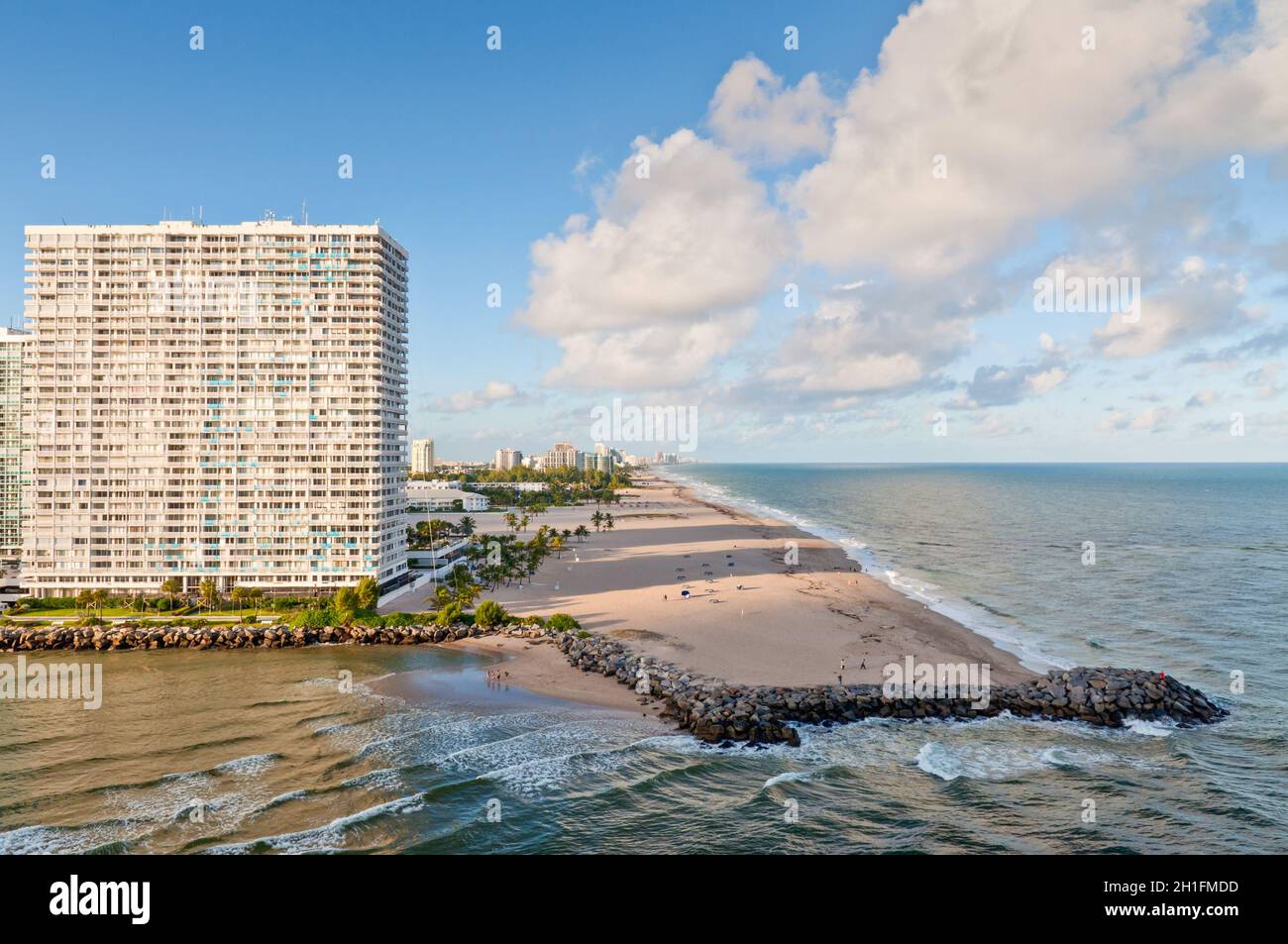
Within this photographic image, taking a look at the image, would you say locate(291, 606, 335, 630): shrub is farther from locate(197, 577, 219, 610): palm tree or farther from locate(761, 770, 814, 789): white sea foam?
locate(761, 770, 814, 789): white sea foam

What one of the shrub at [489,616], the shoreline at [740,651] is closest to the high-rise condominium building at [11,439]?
the shoreline at [740,651]

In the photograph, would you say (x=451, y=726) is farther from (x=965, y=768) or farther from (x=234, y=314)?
(x=234, y=314)

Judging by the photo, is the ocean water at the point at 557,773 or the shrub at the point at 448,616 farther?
the shrub at the point at 448,616

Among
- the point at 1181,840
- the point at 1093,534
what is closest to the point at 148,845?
the point at 1181,840

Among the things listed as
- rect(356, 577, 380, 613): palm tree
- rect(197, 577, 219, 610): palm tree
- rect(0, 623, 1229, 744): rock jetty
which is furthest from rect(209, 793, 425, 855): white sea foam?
rect(197, 577, 219, 610): palm tree

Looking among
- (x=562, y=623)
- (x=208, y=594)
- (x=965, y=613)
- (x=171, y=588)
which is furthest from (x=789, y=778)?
(x=171, y=588)

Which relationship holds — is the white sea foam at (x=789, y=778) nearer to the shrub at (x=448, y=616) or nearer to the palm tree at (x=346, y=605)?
the shrub at (x=448, y=616)
